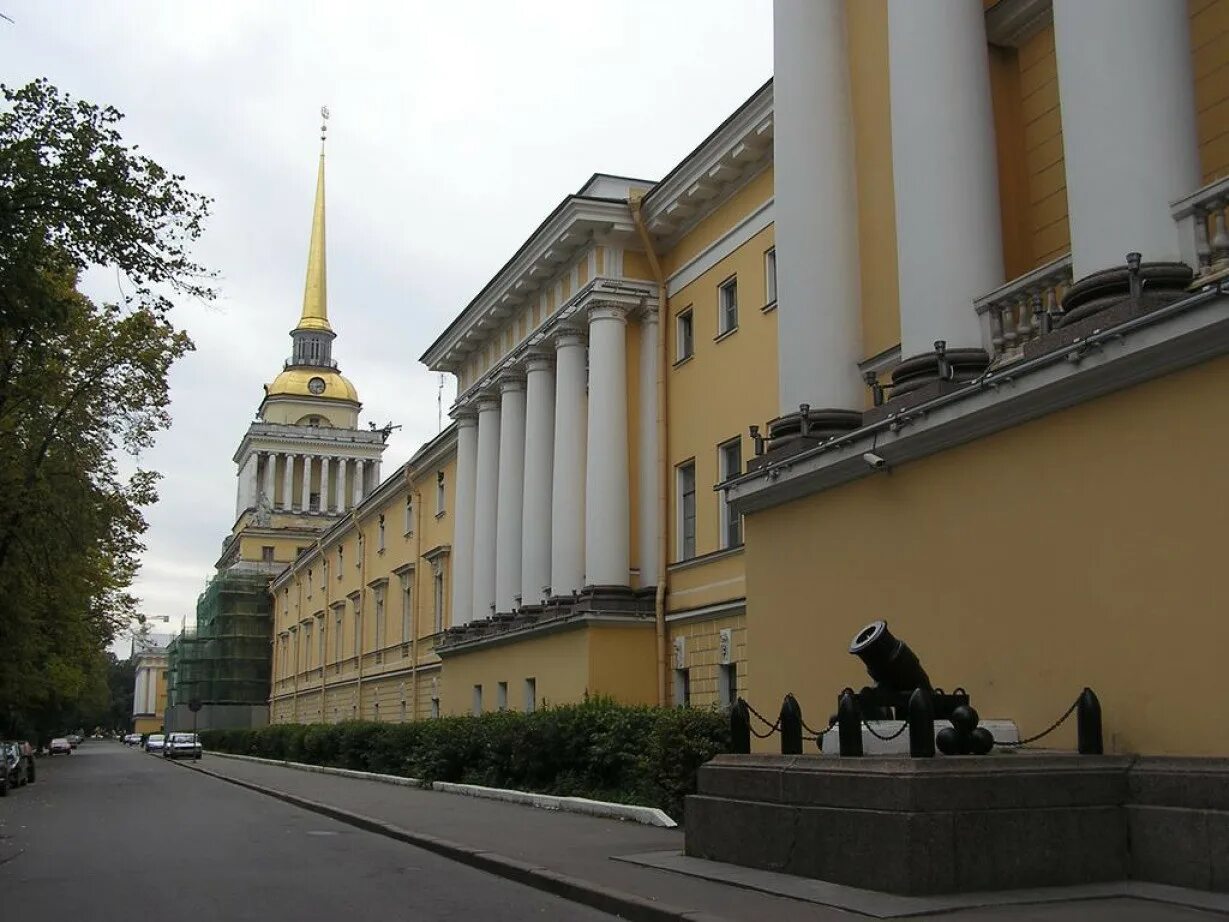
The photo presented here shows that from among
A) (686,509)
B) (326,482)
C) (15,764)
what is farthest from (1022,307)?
(326,482)

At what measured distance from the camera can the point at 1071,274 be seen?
11.1 metres

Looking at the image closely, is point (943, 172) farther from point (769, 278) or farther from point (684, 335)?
point (684, 335)

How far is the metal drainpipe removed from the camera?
24.9 metres

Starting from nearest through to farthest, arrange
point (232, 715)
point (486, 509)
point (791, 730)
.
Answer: point (791, 730)
point (486, 509)
point (232, 715)

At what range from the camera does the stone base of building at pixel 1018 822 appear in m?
8.52

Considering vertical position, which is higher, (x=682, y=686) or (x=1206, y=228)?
(x=1206, y=228)

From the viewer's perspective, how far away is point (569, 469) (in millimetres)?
27281

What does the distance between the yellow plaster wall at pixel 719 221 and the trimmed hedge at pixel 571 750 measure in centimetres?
899

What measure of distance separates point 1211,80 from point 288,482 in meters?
97.7

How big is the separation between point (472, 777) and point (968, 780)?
57.3 ft

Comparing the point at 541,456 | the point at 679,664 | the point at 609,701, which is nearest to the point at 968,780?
the point at 609,701

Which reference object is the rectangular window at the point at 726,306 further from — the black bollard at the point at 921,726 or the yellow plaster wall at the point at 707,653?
the black bollard at the point at 921,726

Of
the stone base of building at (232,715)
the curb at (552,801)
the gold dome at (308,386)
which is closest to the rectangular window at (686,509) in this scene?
the curb at (552,801)

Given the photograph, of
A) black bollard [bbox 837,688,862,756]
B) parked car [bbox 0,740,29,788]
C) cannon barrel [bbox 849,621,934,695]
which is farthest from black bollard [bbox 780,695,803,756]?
parked car [bbox 0,740,29,788]
